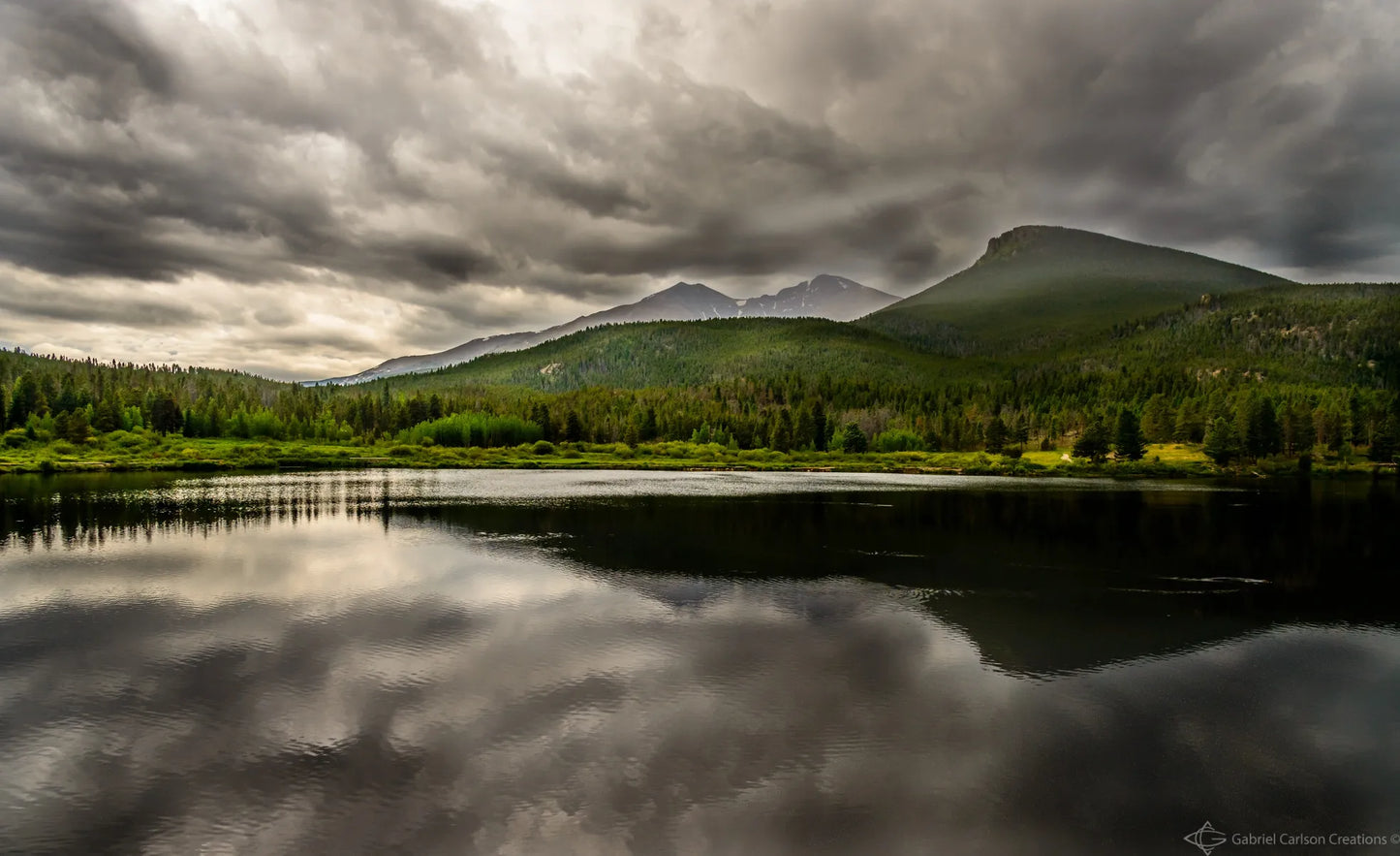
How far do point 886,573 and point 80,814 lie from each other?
26.9 m

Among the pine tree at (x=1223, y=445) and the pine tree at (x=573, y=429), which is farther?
the pine tree at (x=573, y=429)

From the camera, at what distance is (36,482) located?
77.4 meters

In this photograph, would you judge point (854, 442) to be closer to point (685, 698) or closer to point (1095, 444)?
point (1095, 444)

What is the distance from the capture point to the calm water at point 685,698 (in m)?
11.3

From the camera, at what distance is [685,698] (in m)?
16.3

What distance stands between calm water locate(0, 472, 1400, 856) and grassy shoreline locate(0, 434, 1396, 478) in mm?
88230

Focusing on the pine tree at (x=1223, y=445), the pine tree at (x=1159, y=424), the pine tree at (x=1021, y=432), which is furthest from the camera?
the pine tree at (x=1021, y=432)

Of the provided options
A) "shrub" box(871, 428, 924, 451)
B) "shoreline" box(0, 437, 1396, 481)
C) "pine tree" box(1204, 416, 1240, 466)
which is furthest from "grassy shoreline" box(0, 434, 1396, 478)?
"shrub" box(871, 428, 924, 451)

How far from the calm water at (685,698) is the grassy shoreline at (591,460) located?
289ft

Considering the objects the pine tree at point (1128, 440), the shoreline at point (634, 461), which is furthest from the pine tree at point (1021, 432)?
the pine tree at point (1128, 440)

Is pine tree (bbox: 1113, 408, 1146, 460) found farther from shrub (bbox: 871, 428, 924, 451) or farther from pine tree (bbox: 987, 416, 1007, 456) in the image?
shrub (bbox: 871, 428, 924, 451)

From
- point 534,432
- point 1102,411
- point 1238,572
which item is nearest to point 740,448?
point 534,432

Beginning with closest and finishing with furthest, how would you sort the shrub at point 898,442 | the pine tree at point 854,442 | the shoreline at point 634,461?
the shoreline at point 634,461 → the pine tree at point 854,442 → the shrub at point 898,442

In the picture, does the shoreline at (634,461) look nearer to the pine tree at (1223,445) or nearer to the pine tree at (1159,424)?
the pine tree at (1223,445)
